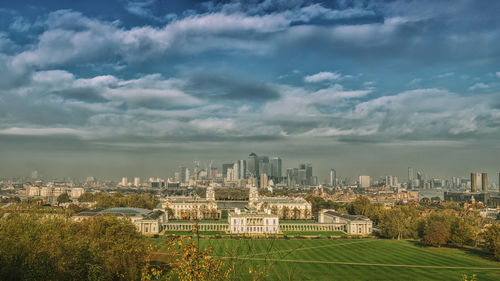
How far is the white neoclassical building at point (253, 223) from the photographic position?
8444cm

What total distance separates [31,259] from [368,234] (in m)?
68.9

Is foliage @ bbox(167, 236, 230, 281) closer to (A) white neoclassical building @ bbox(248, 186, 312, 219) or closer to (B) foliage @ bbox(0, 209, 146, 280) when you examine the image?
(B) foliage @ bbox(0, 209, 146, 280)

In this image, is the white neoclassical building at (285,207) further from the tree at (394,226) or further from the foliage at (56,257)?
the foliage at (56,257)

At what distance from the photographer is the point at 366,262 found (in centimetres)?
5081

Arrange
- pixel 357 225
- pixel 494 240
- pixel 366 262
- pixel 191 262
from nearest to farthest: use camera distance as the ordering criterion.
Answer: pixel 191 262 < pixel 366 262 < pixel 494 240 < pixel 357 225

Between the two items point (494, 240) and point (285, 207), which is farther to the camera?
point (285, 207)

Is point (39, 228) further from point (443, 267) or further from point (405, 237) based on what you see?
point (405, 237)

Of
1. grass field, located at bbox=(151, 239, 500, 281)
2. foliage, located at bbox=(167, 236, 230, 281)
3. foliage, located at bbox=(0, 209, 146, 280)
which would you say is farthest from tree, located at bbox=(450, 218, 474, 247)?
foliage, located at bbox=(167, 236, 230, 281)

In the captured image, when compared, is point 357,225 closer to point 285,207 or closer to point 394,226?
point 394,226

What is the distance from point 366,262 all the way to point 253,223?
3748 cm

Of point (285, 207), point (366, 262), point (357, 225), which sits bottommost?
point (357, 225)

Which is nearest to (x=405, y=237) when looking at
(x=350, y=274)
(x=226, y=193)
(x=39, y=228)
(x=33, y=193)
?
(x=350, y=274)

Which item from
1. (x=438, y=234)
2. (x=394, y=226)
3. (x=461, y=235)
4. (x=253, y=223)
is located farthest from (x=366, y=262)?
(x=253, y=223)

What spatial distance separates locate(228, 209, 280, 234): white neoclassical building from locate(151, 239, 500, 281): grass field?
1790cm
